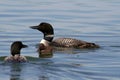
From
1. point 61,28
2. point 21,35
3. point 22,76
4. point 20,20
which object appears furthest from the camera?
point 20,20

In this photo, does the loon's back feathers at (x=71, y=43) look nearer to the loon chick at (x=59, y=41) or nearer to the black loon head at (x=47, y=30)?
the loon chick at (x=59, y=41)

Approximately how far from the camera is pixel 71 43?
76.7 ft

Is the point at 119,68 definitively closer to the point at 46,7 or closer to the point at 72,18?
the point at 72,18

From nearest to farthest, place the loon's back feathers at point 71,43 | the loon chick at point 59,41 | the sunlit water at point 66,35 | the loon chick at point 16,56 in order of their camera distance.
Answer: the sunlit water at point 66,35
the loon chick at point 16,56
the loon's back feathers at point 71,43
the loon chick at point 59,41

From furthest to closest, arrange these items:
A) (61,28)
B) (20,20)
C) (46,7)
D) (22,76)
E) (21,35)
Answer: (46,7)
(20,20)
(61,28)
(21,35)
(22,76)

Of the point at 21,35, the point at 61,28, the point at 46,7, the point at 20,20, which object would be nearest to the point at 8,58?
the point at 21,35

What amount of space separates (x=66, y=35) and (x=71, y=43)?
8.01 ft

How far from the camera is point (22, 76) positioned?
55.1 ft

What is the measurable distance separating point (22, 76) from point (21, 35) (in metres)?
8.31

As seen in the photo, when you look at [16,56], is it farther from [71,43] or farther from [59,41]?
[59,41]

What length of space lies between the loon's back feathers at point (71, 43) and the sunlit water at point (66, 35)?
25cm

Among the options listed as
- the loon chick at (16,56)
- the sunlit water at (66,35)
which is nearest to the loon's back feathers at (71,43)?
the sunlit water at (66,35)

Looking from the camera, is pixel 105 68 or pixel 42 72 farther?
pixel 105 68

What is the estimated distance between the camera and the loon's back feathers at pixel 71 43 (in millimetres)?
22867
